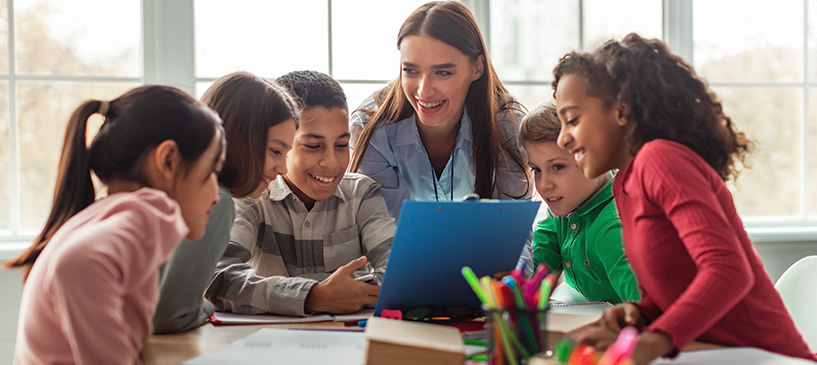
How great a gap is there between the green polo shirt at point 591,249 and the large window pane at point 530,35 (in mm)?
1036

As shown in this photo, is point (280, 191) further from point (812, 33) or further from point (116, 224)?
point (812, 33)

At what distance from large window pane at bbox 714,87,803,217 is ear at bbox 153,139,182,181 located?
230 cm

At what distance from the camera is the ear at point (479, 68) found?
Result: 186 centimetres

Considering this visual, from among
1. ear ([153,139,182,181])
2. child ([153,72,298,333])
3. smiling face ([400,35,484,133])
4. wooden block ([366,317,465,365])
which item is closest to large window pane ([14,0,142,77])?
smiling face ([400,35,484,133])

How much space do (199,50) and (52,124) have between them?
21.9 inches

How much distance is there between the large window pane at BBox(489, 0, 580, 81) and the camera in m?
2.55

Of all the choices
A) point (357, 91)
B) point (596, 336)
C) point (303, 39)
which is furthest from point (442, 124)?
point (596, 336)

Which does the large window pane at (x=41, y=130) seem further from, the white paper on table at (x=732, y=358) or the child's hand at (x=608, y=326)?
the white paper on table at (x=732, y=358)

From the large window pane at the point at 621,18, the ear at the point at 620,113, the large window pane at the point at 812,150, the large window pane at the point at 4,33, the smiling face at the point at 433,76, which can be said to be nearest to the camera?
the ear at the point at 620,113

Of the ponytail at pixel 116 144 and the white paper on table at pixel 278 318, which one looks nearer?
the ponytail at pixel 116 144

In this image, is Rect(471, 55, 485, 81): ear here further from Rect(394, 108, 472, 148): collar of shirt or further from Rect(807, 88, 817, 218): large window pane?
Rect(807, 88, 817, 218): large window pane

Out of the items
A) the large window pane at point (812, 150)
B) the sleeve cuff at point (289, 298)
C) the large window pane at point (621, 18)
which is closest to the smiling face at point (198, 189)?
the sleeve cuff at point (289, 298)

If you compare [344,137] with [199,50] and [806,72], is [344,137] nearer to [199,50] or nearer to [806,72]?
[199,50]

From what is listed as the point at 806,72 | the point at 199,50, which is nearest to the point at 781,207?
the point at 806,72
